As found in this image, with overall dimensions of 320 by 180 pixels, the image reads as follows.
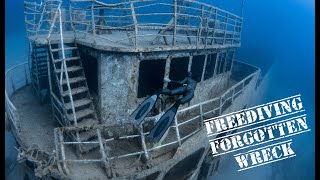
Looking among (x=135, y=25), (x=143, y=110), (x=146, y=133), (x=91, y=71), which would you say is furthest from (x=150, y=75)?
(x=146, y=133)

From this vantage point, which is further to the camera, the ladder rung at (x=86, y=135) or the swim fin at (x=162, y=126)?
the ladder rung at (x=86, y=135)

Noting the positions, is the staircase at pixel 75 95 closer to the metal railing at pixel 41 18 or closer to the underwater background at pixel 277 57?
the metal railing at pixel 41 18

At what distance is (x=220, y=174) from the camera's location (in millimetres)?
12383

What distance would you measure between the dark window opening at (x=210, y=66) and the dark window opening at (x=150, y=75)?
10.6 ft

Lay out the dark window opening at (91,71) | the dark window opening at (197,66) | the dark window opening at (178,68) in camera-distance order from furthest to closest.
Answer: the dark window opening at (197,66) < the dark window opening at (178,68) < the dark window opening at (91,71)

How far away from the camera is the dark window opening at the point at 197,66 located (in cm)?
1004

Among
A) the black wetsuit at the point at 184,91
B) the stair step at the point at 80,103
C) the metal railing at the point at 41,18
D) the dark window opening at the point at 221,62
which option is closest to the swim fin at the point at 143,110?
the black wetsuit at the point at 184,91

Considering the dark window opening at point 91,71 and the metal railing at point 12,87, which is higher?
the dark window opening at point 91,71

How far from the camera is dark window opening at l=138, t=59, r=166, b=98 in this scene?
8.10 m

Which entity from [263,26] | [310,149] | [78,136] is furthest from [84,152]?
[263,26]

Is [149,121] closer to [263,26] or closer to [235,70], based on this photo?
[235,70]

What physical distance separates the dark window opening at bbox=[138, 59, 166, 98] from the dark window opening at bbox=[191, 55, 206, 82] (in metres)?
1.89

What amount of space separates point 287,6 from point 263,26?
169ft

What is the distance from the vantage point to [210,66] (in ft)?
37.9
